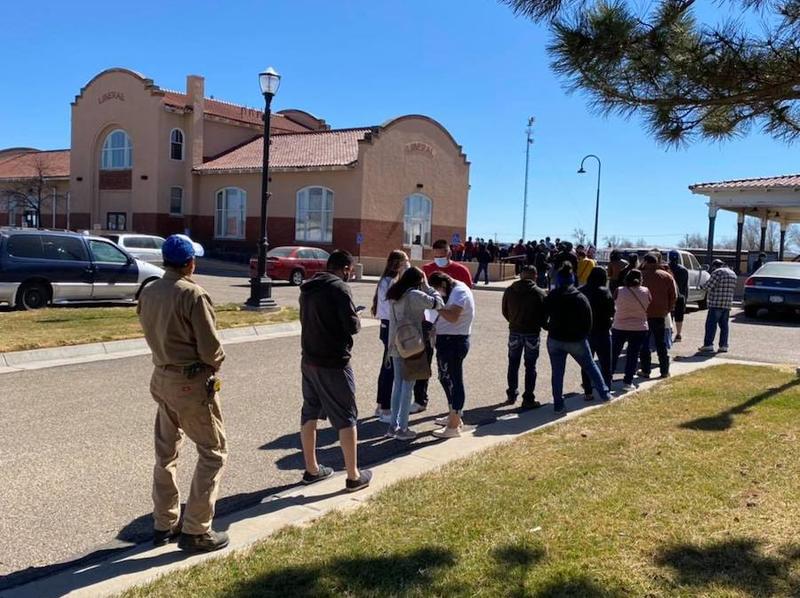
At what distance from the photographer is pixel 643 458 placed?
Result: 19.8 feet

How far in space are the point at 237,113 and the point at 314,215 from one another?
11.4 m

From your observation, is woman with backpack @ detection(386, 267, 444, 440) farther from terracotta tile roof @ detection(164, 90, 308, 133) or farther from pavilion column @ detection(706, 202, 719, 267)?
terracotta tile roof @ detection(164, 90, 308, 133)

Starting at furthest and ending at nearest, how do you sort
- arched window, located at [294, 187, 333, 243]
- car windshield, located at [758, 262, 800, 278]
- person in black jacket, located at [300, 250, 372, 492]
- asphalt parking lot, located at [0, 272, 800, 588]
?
arched window, located at [294, 187, 333, 243] < car windshield, located at [758, 262, 800, 278] < person in black jacket, located at [300, 250, 372, 492] < asphalt parking lot, located at [0, 272, 800, 588]

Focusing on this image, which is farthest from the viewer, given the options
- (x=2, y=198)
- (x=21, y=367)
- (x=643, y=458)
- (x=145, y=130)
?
(x=2, y=198)

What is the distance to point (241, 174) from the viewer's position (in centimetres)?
3800

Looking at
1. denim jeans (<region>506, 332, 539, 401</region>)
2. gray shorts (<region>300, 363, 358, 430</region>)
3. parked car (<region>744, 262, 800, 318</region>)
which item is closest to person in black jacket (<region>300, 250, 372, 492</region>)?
gray shorts (<region>300, 363, 358, 430</region>)

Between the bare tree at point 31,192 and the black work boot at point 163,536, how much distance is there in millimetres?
46634

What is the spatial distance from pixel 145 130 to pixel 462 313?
121ft

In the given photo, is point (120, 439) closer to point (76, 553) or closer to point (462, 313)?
point (76, 553)

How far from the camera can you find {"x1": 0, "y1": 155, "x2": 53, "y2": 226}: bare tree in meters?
46.4

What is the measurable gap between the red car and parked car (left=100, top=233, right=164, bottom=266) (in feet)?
11.3

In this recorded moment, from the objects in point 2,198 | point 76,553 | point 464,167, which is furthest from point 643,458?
point 2,198

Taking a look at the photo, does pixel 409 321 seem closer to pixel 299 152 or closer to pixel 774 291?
pixel 774 291

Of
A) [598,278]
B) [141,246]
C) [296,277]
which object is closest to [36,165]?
[141,246]
